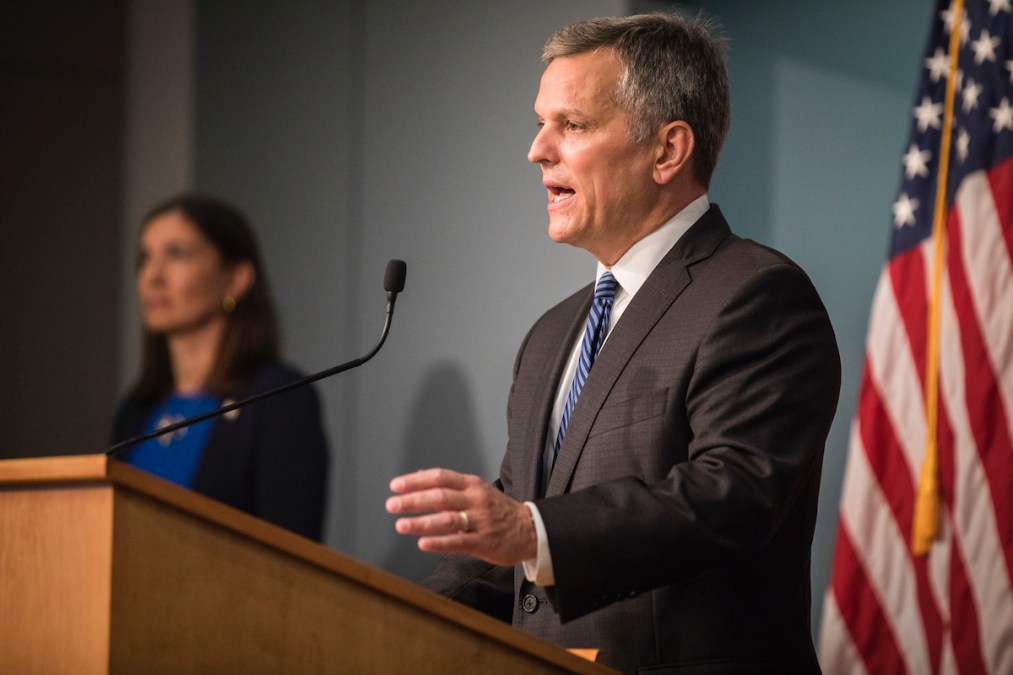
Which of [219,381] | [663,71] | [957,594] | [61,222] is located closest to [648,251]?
[663,71]

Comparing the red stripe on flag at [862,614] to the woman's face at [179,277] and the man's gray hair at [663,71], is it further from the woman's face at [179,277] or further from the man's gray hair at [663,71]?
the woman's face at [179,277]

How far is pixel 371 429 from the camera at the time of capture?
482 centimetres

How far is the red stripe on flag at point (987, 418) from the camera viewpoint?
124 inches

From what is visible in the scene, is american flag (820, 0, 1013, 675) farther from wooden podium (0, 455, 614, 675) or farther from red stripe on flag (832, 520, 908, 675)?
wooden podium (0, 455, 614, 675)

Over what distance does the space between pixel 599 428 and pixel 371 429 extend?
2921 millimetres

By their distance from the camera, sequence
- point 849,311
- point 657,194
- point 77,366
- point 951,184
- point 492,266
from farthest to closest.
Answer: point 77,366
point 492,266
point 849,311
point 951,184
point 657,194

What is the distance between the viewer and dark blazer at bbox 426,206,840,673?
1.67 metres

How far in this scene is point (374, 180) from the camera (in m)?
4.86

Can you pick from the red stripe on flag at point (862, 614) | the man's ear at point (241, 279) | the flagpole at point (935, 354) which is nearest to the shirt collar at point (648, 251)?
the flagpole at point (935, 354)

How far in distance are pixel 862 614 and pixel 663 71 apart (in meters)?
1.80

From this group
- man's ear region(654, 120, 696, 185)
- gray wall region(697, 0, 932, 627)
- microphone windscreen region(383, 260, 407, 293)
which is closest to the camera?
microphone windscreen region(383, 260, 407, 293)

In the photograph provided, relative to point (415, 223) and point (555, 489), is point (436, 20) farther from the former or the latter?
point (555, 489)

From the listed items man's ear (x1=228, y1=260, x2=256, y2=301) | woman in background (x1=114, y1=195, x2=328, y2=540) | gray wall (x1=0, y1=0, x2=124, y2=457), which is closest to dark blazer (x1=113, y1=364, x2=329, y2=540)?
woman in background (x1=114, y1=195, x2=328, y2=540)

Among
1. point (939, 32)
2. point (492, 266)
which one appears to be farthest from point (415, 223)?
point (939, 32)
